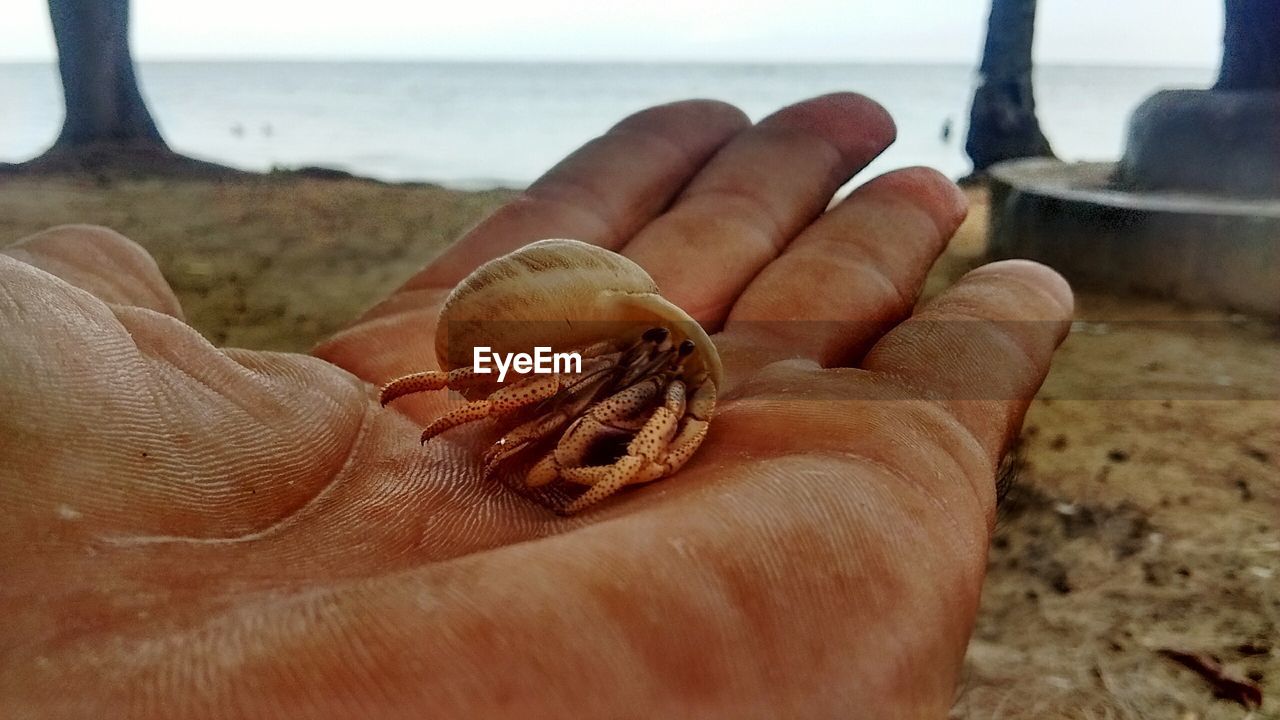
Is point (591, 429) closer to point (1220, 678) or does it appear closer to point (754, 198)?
point (754, 198)

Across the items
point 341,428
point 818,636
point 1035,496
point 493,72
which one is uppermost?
point 818,636

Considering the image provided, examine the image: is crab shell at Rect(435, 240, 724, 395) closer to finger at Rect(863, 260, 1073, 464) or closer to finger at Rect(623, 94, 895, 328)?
finger at Rect(863, 260, 1073, 464)

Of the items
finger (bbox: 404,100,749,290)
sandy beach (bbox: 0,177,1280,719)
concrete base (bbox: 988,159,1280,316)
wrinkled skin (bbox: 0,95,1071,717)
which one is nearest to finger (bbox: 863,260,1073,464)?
wrinkled skin (bbox: 0,95,1071,717)

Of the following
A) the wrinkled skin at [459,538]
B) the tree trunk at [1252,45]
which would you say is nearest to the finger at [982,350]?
the wrinkled skin at [459,538]

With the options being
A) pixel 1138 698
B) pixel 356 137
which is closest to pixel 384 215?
pixel 1138 698

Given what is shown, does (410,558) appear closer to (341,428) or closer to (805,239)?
(341,428)
